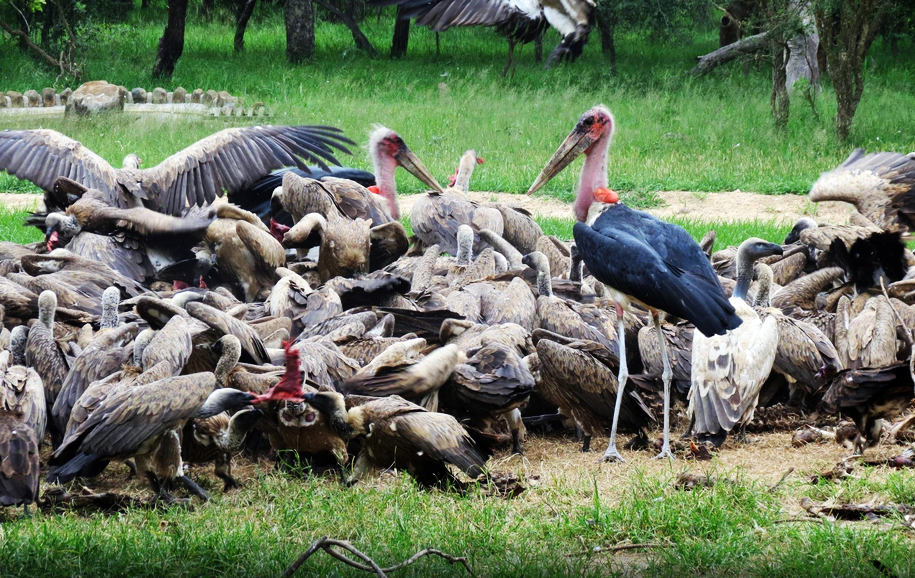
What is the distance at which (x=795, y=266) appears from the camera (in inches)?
299

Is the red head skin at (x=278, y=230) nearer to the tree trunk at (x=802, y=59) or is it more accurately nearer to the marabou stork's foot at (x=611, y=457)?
the marabou stork's foot at (x=611, y=457)

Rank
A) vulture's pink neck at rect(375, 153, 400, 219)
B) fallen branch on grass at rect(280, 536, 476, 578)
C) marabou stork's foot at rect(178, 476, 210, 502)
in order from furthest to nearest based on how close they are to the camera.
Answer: vulture's pink neck at rect(375, 153, 400, 219) < marabou stork's foot at rect(178, 476, 210, 502) < fallen branch on grass at rect(280, 536, 476, 578)

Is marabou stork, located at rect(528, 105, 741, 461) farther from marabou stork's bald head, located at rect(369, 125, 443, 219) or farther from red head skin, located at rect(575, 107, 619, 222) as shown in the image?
marabou stork's bald head, located at rect(369, 125, 443, 219)

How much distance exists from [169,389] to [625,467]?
2.05 m

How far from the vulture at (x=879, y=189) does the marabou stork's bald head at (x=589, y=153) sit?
2.70 m

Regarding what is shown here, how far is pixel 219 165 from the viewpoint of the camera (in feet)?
29.5

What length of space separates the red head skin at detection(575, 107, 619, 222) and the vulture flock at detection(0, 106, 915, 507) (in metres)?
0.02

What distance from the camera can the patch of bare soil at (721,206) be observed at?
11.1 m

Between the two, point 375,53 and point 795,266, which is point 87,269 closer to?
point 795,266

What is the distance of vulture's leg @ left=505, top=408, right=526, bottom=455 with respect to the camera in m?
5.04

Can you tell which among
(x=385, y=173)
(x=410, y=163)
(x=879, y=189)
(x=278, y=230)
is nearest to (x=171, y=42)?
(x=385, y=173)

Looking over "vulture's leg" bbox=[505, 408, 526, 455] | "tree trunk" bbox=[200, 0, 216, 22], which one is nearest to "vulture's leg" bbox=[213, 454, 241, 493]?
"vulture's leg" bbox=[505, 408, 526, 455]

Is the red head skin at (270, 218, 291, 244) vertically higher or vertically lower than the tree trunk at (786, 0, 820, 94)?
lower

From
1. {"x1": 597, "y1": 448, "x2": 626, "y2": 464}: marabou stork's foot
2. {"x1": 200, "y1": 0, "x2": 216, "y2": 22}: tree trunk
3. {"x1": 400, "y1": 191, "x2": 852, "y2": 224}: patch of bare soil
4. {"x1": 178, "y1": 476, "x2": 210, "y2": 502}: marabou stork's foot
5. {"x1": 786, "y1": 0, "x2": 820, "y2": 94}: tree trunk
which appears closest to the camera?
{"x1": 178, "y1": 476, "x2": 210, "y2": 502}: marabou stork's foot
